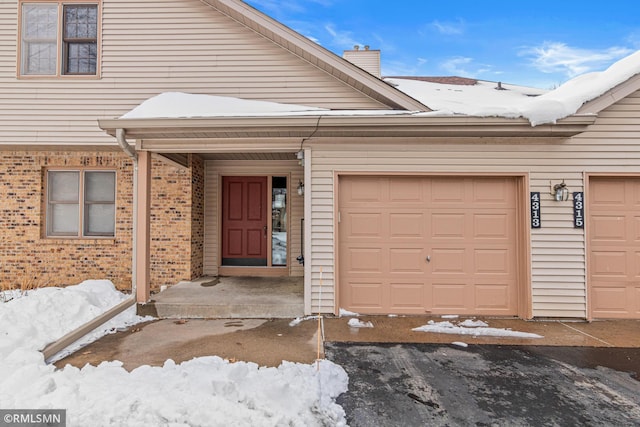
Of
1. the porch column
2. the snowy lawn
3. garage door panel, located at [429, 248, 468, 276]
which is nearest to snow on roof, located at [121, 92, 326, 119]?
the porch column

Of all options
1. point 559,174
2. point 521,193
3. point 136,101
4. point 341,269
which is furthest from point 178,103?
point 559,174

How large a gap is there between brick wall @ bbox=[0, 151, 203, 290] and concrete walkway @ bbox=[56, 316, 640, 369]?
224 centimetres

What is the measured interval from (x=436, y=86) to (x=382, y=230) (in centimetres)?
602

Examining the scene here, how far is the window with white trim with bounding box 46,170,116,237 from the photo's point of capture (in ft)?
23.2

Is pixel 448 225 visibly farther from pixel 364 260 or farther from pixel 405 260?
pixel 364 260

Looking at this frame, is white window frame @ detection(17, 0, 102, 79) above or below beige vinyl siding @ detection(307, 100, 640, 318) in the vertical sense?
above

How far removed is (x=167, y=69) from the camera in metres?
6.57

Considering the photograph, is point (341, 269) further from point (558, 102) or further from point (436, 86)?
point (436, 86)

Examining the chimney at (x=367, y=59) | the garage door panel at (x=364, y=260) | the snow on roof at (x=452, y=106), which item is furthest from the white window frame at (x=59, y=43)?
the chimney at (x=367, y=59)

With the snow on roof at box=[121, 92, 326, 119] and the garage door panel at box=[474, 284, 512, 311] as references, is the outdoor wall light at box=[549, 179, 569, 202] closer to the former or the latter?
the garage door panel at box=[474, 284, 512, 311]

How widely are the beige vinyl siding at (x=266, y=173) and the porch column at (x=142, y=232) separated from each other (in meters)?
2.22

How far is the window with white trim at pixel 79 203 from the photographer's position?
7062 mm

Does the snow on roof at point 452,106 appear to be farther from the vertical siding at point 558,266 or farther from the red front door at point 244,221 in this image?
the red front door at point 244,221

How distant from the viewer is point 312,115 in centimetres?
494
